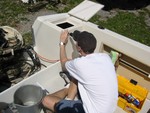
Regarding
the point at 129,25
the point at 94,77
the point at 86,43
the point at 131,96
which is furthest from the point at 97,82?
the point at 129,25

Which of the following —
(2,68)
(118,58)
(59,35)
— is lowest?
(2,68)

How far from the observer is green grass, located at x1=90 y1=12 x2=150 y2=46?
505cm

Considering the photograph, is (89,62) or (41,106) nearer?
(89,62)

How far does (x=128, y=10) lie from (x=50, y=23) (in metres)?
3.80

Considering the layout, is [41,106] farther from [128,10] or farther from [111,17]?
[128,10]

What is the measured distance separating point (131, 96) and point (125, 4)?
4.47 meters

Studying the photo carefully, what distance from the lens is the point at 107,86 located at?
6.25 feet

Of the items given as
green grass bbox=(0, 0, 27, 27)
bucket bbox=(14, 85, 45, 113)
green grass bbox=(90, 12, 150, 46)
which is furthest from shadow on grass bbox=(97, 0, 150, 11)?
bucket bbox=(14, 85, 45, 113)

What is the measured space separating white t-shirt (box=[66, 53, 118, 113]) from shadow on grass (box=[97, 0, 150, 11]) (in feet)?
14.7

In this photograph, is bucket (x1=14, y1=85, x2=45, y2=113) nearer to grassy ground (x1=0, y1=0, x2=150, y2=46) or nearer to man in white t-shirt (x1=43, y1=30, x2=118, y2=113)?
man in white t-shirt (x1=43, y1=30, x2=118, y2=113)

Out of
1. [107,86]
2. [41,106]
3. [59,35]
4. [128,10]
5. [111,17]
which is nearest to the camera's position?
[107,86]

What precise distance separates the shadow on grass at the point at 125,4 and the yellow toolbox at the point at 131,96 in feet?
12.5

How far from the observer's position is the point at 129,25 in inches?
214

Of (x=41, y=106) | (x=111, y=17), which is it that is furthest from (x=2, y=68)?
(x=111, y=17)
